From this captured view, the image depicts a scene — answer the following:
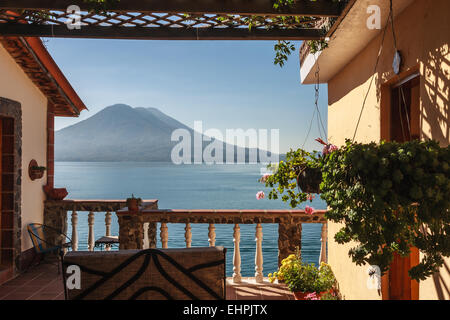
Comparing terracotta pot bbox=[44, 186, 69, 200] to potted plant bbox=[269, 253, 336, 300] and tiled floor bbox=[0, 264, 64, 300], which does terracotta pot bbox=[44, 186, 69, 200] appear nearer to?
tiled floor bbox=[0, 264, 64, 300]

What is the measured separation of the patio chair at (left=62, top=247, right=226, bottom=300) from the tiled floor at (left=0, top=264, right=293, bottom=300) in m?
2.04

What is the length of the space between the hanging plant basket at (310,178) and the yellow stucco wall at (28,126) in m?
4.33

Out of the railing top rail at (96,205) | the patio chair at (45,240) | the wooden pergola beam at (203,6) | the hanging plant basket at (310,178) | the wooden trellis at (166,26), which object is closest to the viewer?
the hanging plant basket at (310,178)

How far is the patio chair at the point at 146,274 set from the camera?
1.85 m

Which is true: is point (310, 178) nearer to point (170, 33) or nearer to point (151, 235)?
point (170, 33)

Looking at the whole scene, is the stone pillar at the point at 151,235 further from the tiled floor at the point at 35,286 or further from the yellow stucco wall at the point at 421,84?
the yellow stucco wall at the point at 421,84

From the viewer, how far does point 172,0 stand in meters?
2.52

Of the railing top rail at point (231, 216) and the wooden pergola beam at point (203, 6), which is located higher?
the wooden pergola beam at point (203, 6)

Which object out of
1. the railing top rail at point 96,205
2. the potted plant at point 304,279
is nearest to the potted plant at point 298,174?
Result: the potted plant at point 304,279

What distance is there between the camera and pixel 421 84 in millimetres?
2027

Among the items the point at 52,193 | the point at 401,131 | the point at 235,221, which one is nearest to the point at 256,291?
the point at 235,221

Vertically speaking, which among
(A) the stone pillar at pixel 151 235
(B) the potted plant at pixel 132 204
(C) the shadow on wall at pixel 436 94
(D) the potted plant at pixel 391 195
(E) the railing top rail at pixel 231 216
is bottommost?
(A) the stone pillar at pixel 151 235

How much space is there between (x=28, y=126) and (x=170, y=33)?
352 centimetres

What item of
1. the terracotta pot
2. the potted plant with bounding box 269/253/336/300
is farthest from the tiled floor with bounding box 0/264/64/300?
the potted plant with bounding box 269/253/336/300
